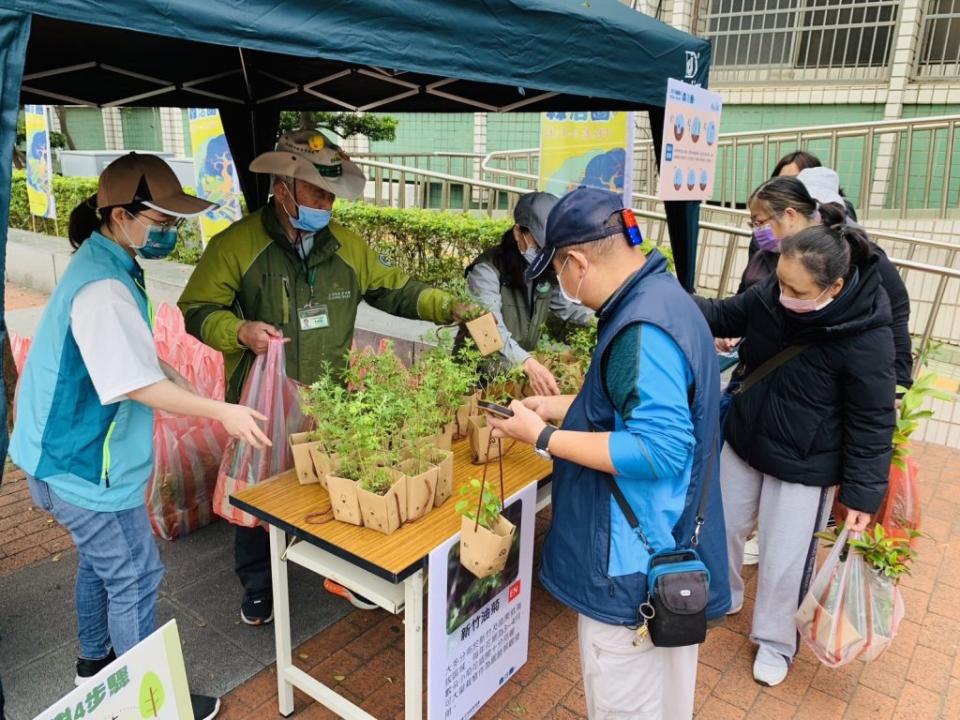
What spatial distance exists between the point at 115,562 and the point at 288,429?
73cm

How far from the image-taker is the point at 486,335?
2762 mm

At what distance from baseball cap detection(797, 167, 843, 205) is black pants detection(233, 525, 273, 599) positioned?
Result: 274 centimetres

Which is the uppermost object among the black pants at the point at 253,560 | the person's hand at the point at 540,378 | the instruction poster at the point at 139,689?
the person's hand at the point at 540,378

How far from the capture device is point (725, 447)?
2848mm

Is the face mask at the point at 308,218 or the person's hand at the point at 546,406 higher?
the face mask at the point at 308,218

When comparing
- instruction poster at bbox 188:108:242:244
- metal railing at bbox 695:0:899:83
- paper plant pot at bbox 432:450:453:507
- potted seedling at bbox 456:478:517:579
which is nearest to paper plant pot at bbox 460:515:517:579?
potted seedling at bbox 456:478:517:579

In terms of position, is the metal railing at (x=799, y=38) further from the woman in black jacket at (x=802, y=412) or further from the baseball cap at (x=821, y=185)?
the woman in black jacket at (x=802, y=412)

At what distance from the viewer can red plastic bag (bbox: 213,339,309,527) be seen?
8.41 feet

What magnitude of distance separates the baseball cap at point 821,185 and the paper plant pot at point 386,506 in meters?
2.14

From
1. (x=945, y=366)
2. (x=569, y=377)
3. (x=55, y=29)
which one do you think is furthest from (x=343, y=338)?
(x=945, y=366)

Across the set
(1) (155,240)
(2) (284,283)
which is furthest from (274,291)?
(1) (155,240)

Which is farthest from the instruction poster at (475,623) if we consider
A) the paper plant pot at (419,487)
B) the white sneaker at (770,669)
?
the white sneaker at (770,669)

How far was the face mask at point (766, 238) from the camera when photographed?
3006mm

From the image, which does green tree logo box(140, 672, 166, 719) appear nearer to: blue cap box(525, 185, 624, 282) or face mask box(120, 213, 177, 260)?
face mask box(120, 213, 177, 260)
